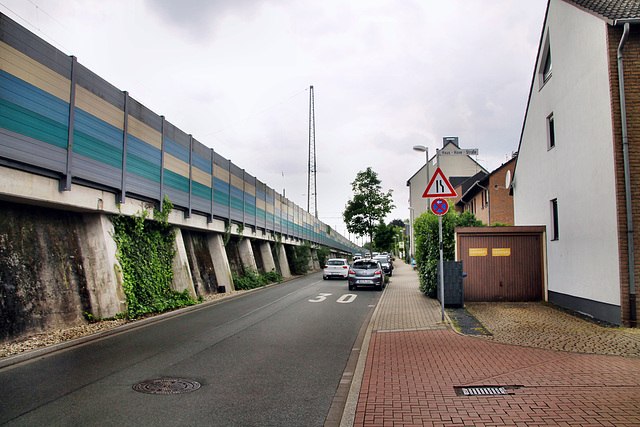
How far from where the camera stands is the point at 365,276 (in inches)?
858

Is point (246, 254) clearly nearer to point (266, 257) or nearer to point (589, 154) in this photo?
point (266, 257)

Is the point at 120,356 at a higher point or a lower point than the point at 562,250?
lower

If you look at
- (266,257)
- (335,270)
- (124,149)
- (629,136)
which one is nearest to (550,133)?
(629,136)

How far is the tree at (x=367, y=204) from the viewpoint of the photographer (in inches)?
1832

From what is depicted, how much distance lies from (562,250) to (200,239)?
15072mm

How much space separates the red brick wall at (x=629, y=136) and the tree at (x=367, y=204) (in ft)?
119

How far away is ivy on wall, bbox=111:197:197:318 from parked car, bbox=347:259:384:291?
8789mm

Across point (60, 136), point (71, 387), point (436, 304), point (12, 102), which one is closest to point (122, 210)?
point (60, 136)

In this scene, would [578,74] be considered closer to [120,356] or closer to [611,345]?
[611,345]

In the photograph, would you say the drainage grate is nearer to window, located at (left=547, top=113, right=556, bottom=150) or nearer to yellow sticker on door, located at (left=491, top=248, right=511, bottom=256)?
yellow sticker on door, located at (left=491, top=248, right=511, bottom=256)

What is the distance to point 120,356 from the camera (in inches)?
298

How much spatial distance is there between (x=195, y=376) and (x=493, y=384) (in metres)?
4.00

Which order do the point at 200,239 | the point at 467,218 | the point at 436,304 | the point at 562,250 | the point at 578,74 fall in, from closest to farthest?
the point at 578,74
the point at 562,250
the point at 436,304
the point at 200,239
the point at 467,218

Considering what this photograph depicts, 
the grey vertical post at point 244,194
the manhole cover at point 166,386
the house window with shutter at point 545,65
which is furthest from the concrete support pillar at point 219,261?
the house window with shutter at point 545,65
